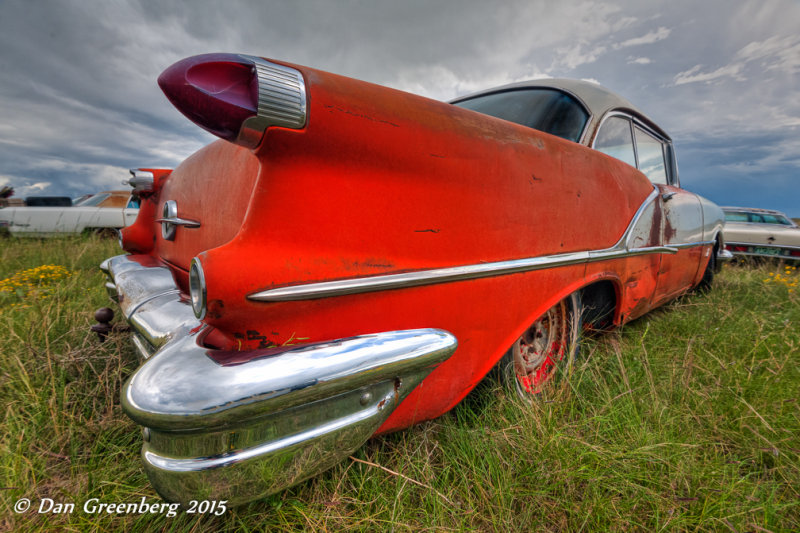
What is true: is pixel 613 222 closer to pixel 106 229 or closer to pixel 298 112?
pixel 298 112

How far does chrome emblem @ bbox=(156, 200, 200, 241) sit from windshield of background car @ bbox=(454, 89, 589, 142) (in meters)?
1.41

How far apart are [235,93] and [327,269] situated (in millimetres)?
427

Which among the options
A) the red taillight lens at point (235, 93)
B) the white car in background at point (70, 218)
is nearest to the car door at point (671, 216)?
the red taillight lens at point (235, 93)

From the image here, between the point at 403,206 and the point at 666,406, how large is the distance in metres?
1.36

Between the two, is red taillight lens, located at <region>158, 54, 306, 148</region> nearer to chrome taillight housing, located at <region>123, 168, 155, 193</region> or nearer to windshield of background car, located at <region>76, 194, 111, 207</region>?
chrome taillight housing, located at <region>123, 168, 155, 193</region>

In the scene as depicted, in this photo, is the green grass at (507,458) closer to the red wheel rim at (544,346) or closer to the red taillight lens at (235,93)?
the red wheel rim at (544,346)

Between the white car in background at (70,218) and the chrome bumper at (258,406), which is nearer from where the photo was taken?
the chrome bumper at (258,406)

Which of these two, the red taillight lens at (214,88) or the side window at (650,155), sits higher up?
the side window at (650,155)

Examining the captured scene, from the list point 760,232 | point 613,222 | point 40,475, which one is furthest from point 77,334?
→ point 760,232

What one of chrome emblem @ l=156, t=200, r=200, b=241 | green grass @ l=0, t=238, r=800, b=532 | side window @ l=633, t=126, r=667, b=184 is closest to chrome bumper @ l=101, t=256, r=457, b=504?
green grass @ l=0, t=238, r=800, b=532

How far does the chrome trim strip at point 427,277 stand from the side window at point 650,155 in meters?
1.08

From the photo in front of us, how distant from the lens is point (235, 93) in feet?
2.67

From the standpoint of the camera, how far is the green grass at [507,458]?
1.05 m

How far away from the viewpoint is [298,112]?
84 centimetres
